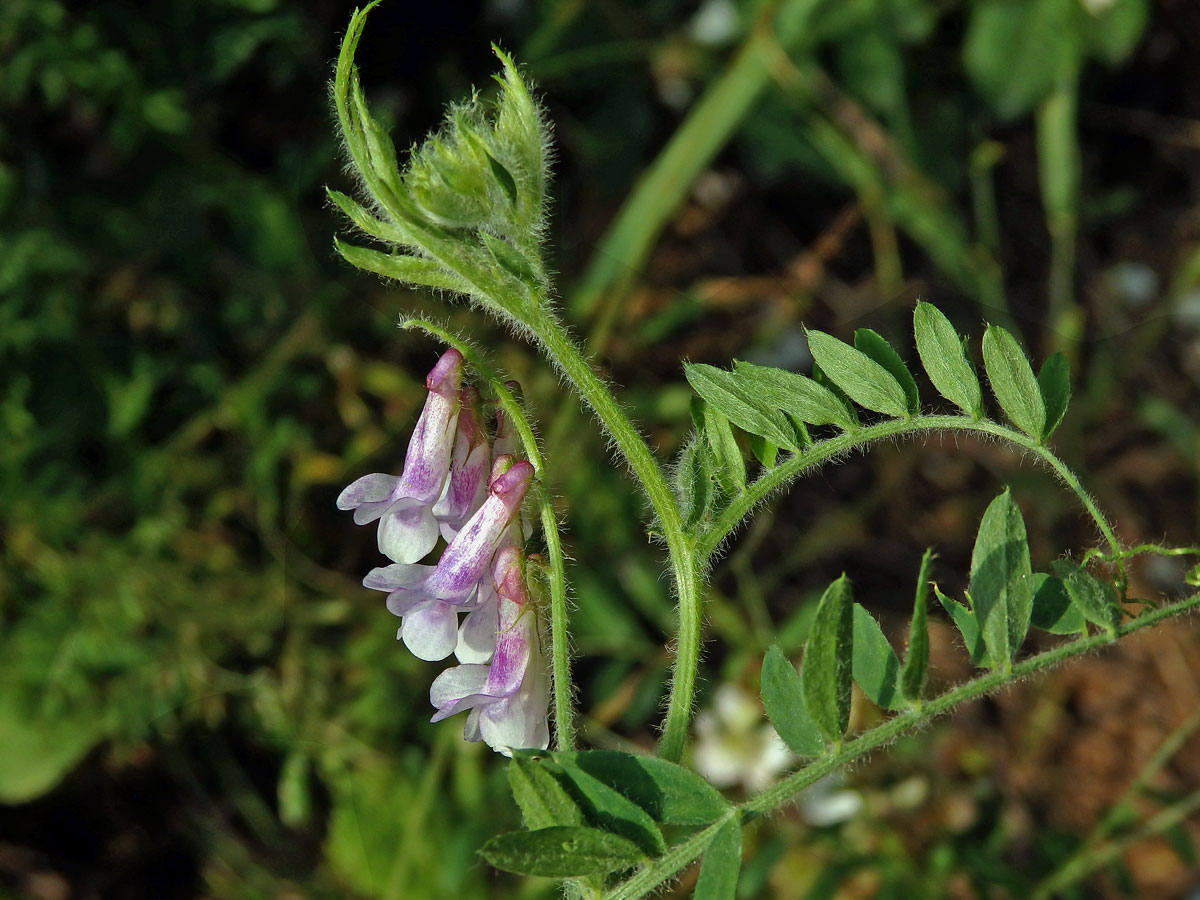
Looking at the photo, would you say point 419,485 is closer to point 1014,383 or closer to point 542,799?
point 542,799

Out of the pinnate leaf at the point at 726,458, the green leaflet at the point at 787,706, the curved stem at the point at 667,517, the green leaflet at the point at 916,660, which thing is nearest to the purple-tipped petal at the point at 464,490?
the curved stem at the point at 667,517

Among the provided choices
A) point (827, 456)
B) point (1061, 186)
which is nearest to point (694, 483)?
point (827, 456)

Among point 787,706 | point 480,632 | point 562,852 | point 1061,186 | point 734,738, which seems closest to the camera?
point 562,852

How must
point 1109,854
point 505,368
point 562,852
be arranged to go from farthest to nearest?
point 505,368 < point 1109,854 < point 562,852

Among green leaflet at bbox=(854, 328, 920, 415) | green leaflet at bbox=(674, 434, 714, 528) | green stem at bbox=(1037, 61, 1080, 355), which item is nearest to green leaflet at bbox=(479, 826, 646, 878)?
green leaflet at bbox=(674, 434, 714, 528)

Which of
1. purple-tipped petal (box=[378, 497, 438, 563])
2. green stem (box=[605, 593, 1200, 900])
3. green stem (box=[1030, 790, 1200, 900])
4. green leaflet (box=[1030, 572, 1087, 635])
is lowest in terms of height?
green stem (box=[1030, 790, 1200, 900])

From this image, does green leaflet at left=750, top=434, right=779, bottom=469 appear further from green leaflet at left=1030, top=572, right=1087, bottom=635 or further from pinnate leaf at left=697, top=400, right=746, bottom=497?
green leaflet at left=1030, top=572, right=1087, bottom=635
